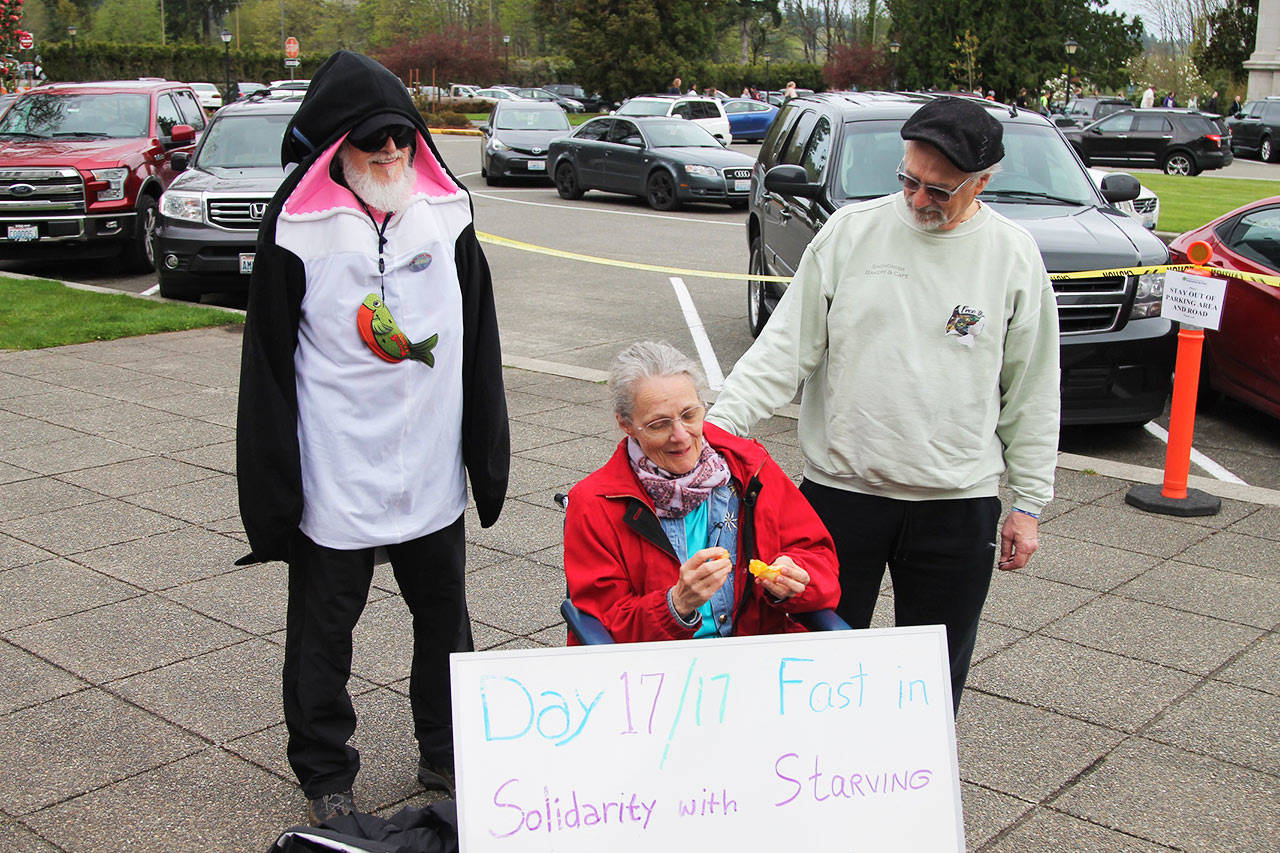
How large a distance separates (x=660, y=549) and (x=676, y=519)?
86 mm

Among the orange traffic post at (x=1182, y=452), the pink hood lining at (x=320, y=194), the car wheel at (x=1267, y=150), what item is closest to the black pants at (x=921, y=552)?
the pink hood lining at (x=320, y=194)

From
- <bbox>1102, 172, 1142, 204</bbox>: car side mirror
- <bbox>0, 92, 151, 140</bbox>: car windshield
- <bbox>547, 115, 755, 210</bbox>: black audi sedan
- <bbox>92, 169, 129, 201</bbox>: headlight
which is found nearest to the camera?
<bbox>1102, 172, 1142, 204</bbox>: car side mirror

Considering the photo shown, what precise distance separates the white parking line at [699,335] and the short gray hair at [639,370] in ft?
16.8

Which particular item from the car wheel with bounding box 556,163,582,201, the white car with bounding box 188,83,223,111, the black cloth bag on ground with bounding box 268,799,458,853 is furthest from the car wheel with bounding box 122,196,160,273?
the white car with bounding box 188,83,223,111

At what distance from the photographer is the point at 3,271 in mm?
14266

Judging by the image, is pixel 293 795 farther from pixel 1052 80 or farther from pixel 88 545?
pixel 1052 80

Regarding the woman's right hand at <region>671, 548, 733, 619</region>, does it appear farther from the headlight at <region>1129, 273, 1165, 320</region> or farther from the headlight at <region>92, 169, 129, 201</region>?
the headlight at <region>92, 169, 129, 201</region>

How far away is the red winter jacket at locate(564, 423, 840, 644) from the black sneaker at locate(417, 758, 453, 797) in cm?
102

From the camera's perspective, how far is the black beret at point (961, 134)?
289 cm

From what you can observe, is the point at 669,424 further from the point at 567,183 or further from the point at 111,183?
the point at 567,183

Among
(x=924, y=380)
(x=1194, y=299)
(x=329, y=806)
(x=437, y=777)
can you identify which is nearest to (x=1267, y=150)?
(x=1194, y=299)

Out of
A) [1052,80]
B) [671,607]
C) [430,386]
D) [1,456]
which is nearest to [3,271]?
[1,456]

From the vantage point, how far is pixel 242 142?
509 inches

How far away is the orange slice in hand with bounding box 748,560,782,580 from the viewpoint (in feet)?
8.63
